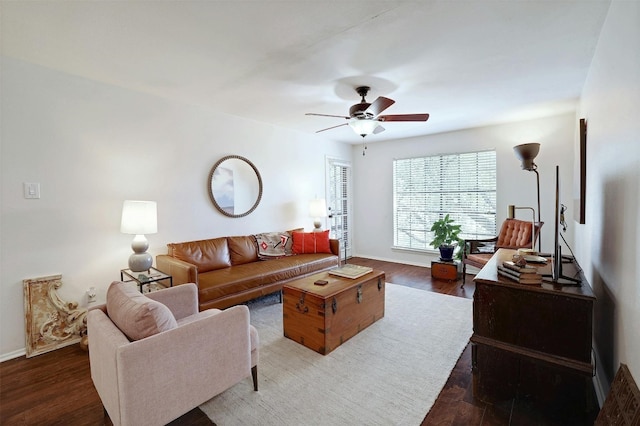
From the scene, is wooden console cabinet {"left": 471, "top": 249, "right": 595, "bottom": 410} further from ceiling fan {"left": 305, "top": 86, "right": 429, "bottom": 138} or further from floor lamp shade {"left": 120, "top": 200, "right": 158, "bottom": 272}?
floor lamp shade {"left": 120, "top": 200, "right": 158, "bottom": 272}

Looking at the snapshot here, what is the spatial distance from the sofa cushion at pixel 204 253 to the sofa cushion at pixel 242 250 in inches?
2.7

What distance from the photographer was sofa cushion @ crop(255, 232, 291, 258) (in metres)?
4.12

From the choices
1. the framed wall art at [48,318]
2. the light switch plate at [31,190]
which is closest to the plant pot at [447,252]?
the framed wall art at [48,318]

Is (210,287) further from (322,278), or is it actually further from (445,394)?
(445,394)

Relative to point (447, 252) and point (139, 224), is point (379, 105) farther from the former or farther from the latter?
point (447, 252)

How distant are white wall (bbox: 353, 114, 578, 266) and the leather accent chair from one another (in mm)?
470

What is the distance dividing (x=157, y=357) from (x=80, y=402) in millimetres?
1068

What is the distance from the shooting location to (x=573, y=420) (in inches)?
65.1

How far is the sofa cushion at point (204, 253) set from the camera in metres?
3.33

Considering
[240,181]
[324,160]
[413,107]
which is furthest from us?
[324,160]

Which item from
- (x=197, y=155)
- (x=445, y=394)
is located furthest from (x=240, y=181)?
(x=445, y=394)

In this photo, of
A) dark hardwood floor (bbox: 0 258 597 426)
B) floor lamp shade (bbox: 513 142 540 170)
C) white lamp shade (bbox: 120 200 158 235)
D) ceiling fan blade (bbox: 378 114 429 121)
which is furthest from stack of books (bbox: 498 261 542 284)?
white lamp shade (bbox: 120 200 158 235)

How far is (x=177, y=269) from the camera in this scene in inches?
115

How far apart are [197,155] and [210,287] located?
5.67ft
